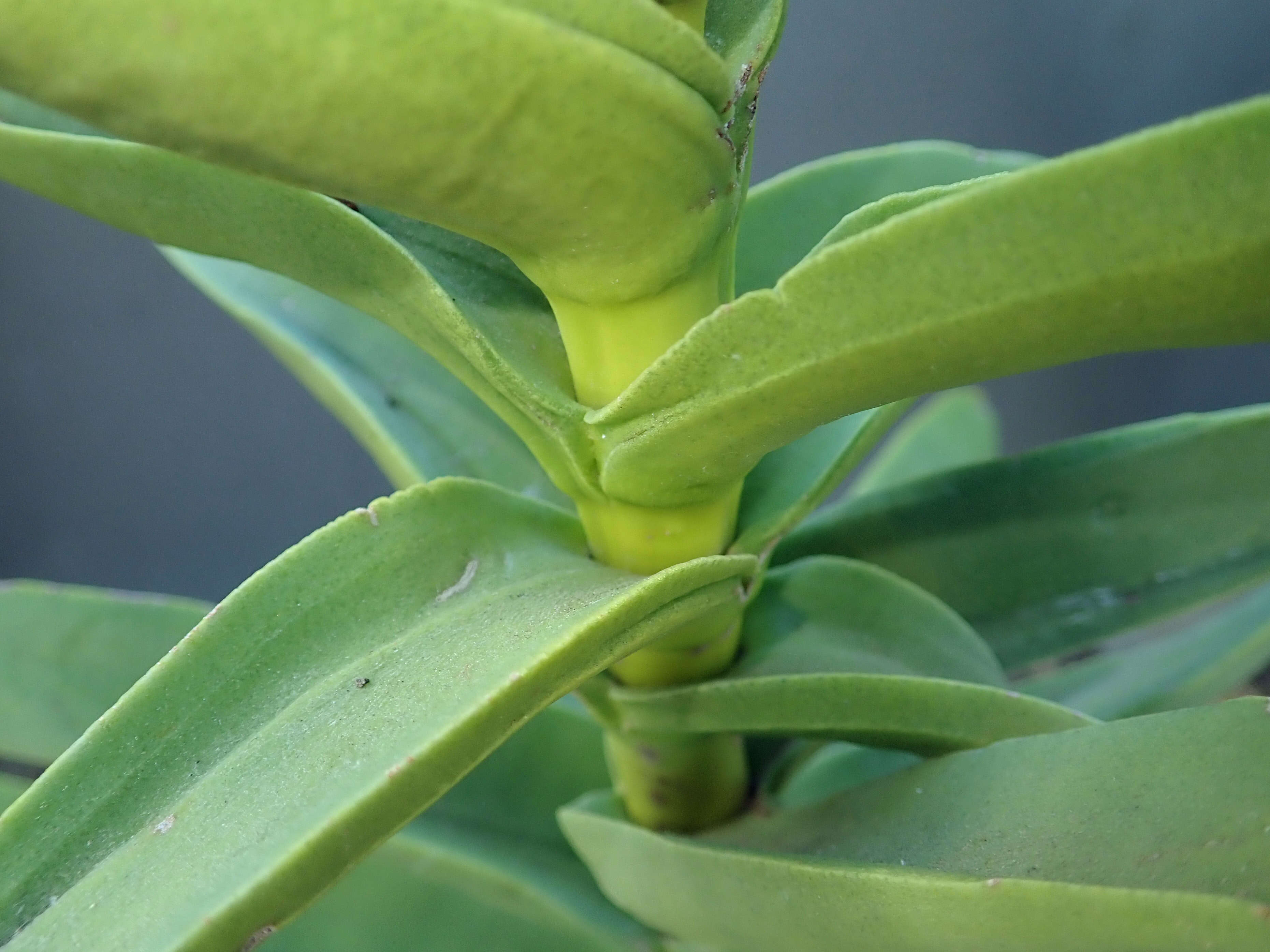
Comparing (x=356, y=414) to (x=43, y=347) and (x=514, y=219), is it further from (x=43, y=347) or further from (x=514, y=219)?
(x=43, y=347)

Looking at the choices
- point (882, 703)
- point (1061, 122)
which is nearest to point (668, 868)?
point (882, 703)

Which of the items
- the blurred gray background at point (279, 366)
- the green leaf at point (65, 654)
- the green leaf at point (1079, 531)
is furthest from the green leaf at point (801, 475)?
the blurred gray background at point (279, 366)

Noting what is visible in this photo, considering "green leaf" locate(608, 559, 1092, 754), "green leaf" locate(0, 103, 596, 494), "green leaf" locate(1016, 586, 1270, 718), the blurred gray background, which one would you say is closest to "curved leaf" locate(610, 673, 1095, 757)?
"green leaf" locate(608, 559, 1092, 754)

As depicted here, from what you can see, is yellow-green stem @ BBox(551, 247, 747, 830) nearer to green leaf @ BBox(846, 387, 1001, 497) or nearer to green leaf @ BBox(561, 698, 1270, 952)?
green leaf @ BBox(561, 698, 1270, 952)

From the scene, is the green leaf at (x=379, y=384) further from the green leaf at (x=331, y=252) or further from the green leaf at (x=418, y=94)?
the green leaf at (x=418, y=94)

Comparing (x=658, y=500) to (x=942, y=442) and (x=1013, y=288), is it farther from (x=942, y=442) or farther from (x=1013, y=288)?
(x=942, y=442)

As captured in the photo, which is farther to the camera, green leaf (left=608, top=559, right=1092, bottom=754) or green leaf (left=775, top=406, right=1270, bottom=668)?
green leaf (left=775, top=406, right=1270, bottom=668)
